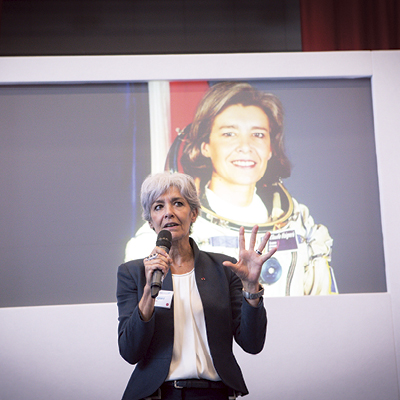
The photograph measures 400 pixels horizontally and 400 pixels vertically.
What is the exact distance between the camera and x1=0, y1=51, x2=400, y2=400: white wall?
3445 mm

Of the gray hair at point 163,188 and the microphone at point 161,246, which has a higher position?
the gray hair at point 163,188

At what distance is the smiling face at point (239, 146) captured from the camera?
3.77 metres

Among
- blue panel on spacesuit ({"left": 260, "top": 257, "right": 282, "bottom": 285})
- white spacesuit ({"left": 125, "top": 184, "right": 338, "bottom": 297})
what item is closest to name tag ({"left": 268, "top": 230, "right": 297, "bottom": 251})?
white spacesuit ({"left": 125, "top": 184, "right": 338, "bottom": 297})

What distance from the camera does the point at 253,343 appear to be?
1827 millimetres

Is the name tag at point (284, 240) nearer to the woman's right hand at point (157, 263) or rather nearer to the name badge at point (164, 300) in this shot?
the name badge at point (164, 300)

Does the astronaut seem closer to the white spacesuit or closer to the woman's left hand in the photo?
the white spacesuit

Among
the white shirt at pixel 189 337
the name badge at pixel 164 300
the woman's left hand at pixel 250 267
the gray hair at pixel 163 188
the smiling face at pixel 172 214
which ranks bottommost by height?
the white shirt at pixel 189 337

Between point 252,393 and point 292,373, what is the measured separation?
33 centimetres

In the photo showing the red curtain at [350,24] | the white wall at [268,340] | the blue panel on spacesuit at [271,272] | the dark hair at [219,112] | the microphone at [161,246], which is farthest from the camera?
the red curtain at [350,24]

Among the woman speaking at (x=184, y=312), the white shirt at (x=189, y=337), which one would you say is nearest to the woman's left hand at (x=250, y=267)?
the woman speaking at (x=184, y=312)

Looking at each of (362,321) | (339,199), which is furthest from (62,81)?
(362,321)

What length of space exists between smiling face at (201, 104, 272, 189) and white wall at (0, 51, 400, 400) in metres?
0.33

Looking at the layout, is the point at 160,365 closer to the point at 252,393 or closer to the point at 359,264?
the point at 252,393

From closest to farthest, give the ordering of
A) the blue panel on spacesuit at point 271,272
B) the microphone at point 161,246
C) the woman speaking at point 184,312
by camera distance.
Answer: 1. the microphone at point 161,246
2. the woman speaking at point 184,312
3. the blue panel on spacesuit at point 271,272
